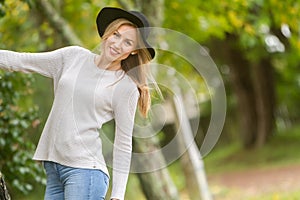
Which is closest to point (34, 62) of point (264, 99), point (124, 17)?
point (124, 17)

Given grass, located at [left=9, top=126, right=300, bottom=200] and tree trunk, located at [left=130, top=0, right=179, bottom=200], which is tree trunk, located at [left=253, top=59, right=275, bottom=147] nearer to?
grass, located at [left=9, top=126, right=300, bottom=200]

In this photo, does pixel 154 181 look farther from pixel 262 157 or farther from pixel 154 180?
pixel 262 157

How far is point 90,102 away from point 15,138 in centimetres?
229

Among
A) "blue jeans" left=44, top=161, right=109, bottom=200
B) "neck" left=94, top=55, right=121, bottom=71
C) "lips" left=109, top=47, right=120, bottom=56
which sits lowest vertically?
"blue jeans" left=44, top=161, right=109, bottom=200

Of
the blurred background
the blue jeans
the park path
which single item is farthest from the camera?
the park path

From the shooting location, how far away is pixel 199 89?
1001 centimetres

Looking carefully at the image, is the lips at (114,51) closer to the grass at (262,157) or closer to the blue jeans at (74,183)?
the blue jeans at (74,183)

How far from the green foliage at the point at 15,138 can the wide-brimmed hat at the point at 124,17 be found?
78.2 inches

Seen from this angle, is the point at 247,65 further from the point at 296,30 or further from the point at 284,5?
the point at 284,5

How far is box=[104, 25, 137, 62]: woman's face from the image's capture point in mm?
3205

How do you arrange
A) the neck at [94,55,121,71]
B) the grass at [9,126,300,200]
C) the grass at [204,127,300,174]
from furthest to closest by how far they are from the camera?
the grass at [204,127,300,174] → the grass at [9,126,300,200] → the neck at [94,55,121,71]

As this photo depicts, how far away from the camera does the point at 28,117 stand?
18.2ft

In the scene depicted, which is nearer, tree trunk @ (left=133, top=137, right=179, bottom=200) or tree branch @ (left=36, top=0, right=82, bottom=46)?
tree trunk @ (left=133, top=137, right=179, bottom=200)

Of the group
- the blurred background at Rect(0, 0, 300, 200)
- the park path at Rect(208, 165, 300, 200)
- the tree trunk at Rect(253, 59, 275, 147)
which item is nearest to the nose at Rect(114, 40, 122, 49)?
the blurred background at Rect(0, 0, 300, 200)
